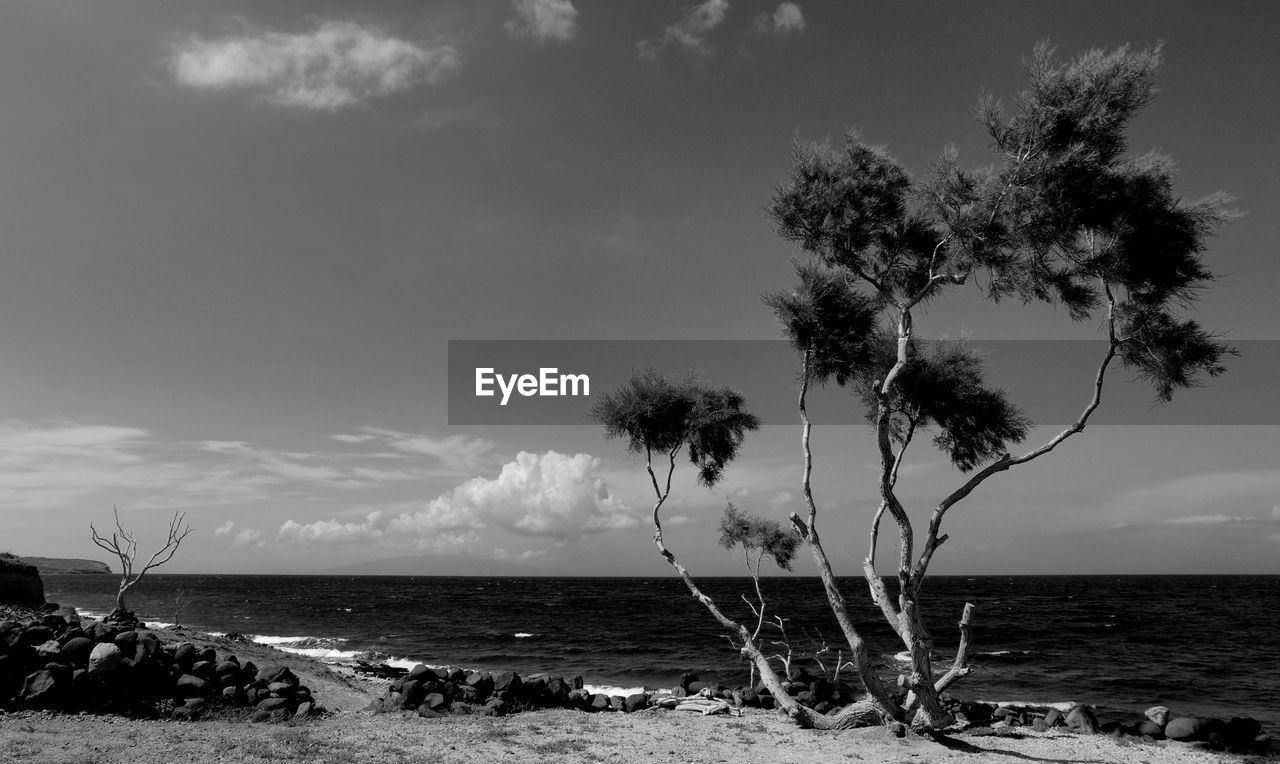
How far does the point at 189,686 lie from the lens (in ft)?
51.1

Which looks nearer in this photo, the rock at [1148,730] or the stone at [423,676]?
the rock at [1148,730]

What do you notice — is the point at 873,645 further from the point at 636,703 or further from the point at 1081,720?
the point at 636,703

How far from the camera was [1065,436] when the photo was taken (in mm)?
14062

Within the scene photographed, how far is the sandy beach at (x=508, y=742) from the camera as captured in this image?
1227cm

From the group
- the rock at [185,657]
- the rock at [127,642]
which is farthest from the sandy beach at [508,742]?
the rock at [185,657]

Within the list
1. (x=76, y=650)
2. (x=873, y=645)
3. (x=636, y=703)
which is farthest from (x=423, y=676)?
(x=873, y=645)

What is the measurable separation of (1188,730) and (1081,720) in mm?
2468

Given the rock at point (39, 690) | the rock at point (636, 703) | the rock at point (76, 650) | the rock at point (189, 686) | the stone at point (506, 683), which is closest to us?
the rock at point (39, 690)

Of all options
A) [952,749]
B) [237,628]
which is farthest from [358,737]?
[237,628]

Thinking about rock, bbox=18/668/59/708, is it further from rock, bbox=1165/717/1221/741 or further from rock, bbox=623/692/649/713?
rock, bbox=1165/717/1221/741

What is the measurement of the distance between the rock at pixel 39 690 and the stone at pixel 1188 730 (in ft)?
83.8

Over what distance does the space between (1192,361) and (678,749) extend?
41.4ft

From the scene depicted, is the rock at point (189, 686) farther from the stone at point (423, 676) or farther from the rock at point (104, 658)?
the stone at point (423, 676)

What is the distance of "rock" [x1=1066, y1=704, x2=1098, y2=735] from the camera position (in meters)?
19.1
